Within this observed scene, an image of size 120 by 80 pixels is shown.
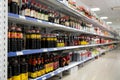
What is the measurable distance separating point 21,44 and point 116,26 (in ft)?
67.2

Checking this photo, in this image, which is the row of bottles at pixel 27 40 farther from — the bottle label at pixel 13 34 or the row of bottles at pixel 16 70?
the row of bottles at pixel 16 70

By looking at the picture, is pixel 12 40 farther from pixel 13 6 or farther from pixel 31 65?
pixel 31 65

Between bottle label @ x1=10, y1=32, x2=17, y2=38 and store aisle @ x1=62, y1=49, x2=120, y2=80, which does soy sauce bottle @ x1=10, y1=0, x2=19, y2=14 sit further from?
store aisle @ x1=62, y1=49, x2=120, y2=80

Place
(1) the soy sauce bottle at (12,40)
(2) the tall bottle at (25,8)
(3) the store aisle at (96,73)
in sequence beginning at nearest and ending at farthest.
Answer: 1. (1) the soy sauce bottle at (12,40)
2. (2) the tall bottle at (25,8)
3. (3) the store aisle at (96,73)

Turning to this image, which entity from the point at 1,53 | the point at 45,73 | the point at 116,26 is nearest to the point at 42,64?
the point at 45,73

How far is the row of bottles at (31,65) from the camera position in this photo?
1729mm

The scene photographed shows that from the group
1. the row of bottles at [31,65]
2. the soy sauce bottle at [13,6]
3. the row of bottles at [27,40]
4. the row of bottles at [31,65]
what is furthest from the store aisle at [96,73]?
the soy sauce bottle at [13,6]

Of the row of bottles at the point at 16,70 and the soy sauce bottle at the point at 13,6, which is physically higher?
the soy sauce bottle at the point at 13,6

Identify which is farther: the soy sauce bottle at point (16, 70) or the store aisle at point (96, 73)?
the store aisle at point (96, 73)

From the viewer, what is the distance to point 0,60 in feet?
4.44

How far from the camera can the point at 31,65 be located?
214cm

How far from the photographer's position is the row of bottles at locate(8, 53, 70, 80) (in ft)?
5.67

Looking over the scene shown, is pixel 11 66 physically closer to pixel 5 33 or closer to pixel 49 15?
pixel 5 33

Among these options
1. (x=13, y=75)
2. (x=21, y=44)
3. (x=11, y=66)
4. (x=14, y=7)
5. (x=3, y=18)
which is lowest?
(x=13, y=75)
